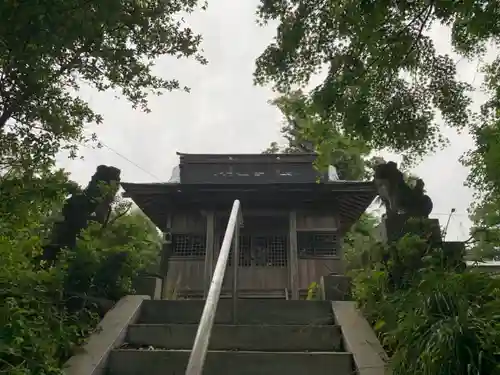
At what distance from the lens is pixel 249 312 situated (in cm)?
397

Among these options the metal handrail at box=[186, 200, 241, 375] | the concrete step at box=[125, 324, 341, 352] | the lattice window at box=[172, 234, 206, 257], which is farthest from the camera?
the lattice window at box=[172, 234, 206, 257]

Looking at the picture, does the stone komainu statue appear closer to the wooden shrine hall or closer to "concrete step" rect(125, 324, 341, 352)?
"concrete step" rect(125, 324, 341, 352)

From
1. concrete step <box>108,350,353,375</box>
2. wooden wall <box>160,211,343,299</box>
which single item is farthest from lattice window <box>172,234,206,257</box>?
concrete step <box>108,350,353,375</box>

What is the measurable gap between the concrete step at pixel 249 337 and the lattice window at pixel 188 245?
596 cm

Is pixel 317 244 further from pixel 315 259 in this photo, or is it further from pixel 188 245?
pixel 188 245

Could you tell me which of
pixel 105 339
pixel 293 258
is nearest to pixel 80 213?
pixel 105 339

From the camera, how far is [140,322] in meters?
3.89

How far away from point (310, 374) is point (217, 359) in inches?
24.2

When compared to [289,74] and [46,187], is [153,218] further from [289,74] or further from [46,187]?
[46,187]

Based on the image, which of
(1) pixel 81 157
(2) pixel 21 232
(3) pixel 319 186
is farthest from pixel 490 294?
(3) pixel 319 186

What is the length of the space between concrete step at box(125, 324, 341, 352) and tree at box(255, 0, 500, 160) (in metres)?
2.11

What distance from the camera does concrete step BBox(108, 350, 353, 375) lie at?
119 inches

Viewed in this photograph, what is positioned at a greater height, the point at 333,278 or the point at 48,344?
the point at 333,278

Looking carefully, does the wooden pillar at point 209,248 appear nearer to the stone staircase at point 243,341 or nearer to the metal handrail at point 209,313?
the stone staircase at point 243,341
